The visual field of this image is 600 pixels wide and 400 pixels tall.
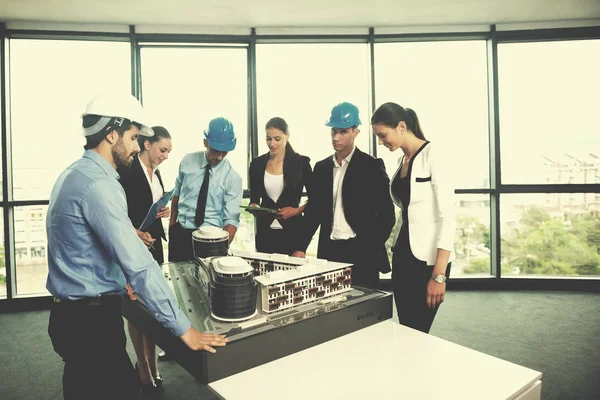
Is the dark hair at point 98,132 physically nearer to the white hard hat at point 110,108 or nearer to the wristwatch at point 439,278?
the white hard hat at point 110,108

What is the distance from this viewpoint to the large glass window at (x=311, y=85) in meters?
4.60

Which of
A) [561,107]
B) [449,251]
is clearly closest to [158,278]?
[449,251]

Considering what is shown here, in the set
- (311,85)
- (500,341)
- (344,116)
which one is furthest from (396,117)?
(311,85)

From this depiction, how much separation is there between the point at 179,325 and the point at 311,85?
3817 mm

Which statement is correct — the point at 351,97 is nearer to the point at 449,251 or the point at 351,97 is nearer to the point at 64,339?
the point at 449,251

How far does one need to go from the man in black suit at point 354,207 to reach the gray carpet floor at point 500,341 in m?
1.22

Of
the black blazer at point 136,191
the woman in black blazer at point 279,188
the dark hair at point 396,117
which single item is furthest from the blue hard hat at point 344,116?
the black blazer at point 136,191

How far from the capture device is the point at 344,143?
244 centimetres

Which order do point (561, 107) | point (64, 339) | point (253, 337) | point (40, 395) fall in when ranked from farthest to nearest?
1. point (561, 107)
2. point (40, 395)
3. point (64, 339)
4. point (253, 337)

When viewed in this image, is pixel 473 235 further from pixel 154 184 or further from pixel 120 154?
pixel 120 154

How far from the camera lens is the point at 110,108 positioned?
4.57 feet

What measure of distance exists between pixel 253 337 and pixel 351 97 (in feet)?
12.5

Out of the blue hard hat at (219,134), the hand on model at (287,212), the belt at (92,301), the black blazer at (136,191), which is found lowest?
the belt at (92,301)

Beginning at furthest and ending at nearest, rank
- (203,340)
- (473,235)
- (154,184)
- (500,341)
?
1. (473,235)
2. (500,341)
3. (154,184)
4. (203,340)
